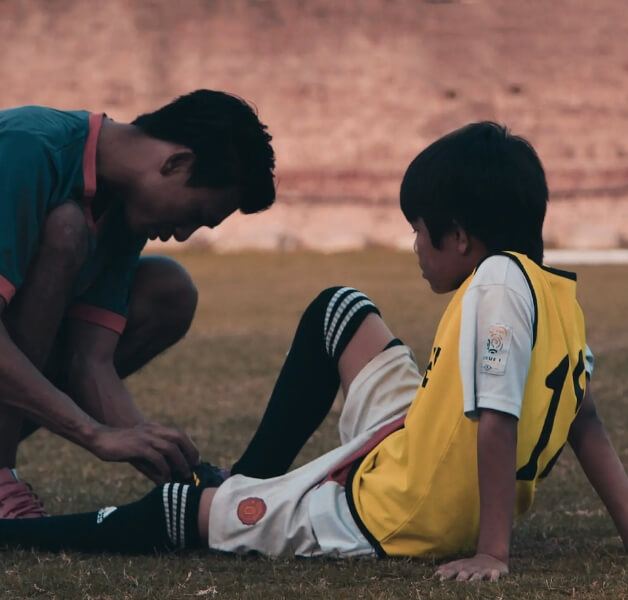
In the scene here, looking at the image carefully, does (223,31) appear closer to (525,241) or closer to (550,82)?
(550,82)

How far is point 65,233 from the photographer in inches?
97.5

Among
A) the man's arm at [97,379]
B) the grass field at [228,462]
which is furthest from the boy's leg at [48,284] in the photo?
the grass field at [228,462]

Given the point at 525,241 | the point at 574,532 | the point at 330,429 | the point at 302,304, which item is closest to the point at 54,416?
the point at 525,241

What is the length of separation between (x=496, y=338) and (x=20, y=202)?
1018 millimetres

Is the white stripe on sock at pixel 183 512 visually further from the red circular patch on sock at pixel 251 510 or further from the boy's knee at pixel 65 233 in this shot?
the boy's knee at pixel 65 233

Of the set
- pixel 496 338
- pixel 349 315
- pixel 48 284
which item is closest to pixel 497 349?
pixel 496 338

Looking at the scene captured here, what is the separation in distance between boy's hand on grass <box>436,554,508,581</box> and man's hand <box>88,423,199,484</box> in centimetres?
60

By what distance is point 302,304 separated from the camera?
33.7ft

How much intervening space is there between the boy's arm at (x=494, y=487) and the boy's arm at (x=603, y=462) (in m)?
0.37

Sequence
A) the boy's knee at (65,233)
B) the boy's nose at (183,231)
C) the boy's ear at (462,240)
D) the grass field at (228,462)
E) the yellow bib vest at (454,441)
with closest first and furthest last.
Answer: the grass field at (228,462)
the yellow bib vest at (454,441)
the boy's ear at (462,240)
the boy's knee at (65,233)
the boy's nose at (183,231)

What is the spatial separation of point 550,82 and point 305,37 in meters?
4.84

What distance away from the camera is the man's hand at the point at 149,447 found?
7.55 feet

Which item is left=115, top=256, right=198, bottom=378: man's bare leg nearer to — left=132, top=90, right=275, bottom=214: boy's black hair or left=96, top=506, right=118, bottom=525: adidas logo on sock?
left=132, top=90, right=275, bottom=214: boy's black hair

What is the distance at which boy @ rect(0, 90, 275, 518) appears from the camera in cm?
236
